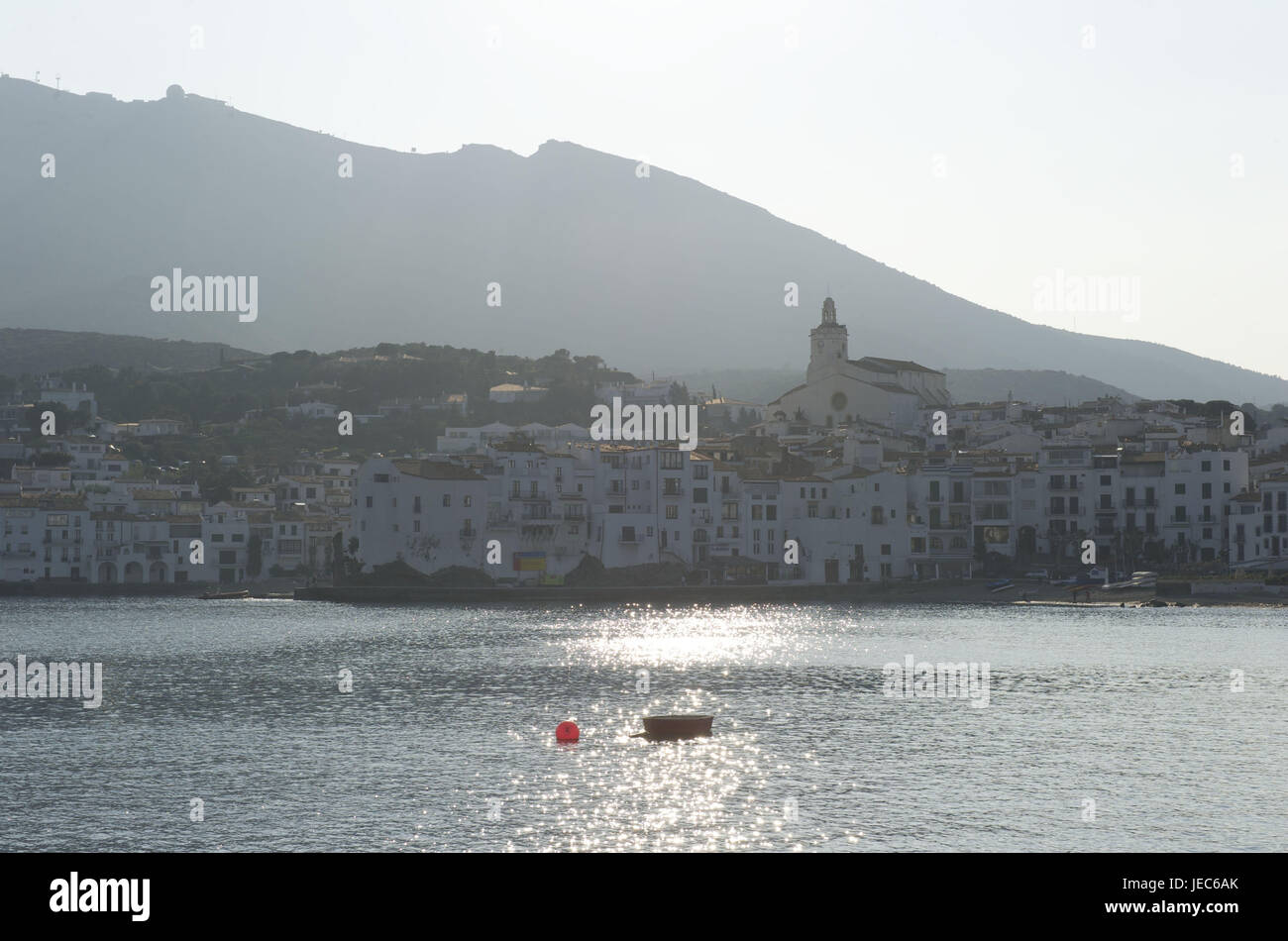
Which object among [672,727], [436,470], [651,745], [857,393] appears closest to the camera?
[651,745]

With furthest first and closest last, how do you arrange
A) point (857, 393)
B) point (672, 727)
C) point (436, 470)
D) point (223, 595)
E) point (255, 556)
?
point (857, 393)
point (255, 556)
point (223, 595)
point (436, 470)
point (672, 727)

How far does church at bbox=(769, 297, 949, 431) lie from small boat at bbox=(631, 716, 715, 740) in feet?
325

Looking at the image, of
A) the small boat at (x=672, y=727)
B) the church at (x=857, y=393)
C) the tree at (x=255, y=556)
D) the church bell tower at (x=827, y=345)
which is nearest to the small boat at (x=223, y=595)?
the tree at (x=255, y=556)

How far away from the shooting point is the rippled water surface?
25.5 m

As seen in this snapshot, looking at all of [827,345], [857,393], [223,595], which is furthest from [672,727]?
[827,345]

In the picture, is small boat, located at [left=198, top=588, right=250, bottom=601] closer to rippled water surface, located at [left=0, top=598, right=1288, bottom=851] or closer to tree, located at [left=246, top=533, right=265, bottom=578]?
tree, located at [left=246, top=533, right=265, bottom=578]

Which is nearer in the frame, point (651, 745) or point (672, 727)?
point (651, 745)

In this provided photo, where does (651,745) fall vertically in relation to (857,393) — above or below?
below

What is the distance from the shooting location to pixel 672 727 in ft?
120

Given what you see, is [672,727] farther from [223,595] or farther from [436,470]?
[223,595]

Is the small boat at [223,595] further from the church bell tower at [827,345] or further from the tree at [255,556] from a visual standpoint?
the church bell tower at [827,345]

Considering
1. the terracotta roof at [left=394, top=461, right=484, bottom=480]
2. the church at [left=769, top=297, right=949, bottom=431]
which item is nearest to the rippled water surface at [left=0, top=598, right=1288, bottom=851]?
the terracotta roof at [left=394, top=461, right=484, bottom=480]

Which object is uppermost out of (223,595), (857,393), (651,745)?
(857,393)

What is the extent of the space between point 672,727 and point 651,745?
863 mm
